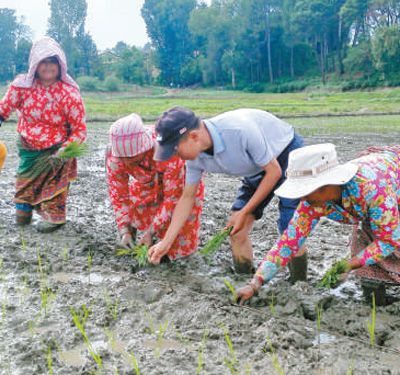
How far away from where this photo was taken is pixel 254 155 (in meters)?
3.05

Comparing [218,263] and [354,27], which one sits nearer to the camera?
[218,263]

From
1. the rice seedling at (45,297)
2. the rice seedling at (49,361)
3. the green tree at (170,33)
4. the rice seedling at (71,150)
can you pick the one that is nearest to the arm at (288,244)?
the rice seedling at (49,361)

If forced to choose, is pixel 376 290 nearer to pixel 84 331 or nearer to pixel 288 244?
pixel 288 244

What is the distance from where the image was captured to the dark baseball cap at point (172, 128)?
108 inches

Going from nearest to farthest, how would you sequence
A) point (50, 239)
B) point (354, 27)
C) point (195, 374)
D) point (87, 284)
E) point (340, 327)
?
1. point (195, 374)
2. point (340, 327)
3. point (87, 284)
4. point (50, 239)
5. point (354, 27)

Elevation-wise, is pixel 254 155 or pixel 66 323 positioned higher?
pixel 254 155

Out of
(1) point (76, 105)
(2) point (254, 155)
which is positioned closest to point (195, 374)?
(2) point (254, 155)

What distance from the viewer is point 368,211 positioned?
262cm

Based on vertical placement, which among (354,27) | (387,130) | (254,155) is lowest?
(387,130)

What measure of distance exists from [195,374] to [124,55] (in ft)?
173

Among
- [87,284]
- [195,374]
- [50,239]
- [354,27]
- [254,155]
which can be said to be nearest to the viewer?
[195,374]

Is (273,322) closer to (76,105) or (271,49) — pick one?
(76,105)

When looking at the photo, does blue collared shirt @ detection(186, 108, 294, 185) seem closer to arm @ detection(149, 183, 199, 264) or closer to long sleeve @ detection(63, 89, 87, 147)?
arm @ detection(149, 183, 199, 264)

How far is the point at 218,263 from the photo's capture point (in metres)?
3.92
